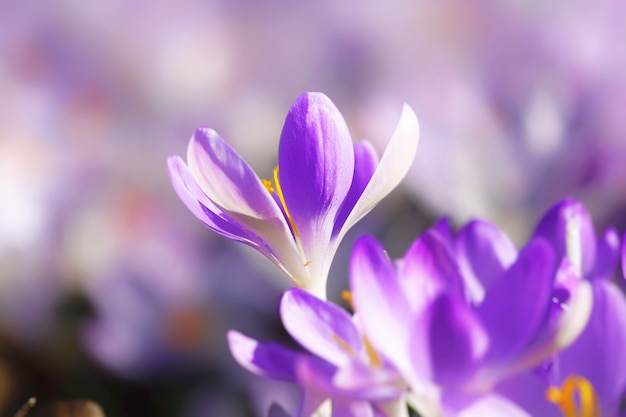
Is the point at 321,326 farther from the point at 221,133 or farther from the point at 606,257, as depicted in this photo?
the point at 221,133

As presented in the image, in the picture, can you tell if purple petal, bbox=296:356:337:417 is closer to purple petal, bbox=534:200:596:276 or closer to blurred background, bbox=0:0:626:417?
purple petal, bbox=534:200:596:276

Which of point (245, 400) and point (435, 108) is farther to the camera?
point (435, 108)

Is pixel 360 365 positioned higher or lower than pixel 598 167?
higher

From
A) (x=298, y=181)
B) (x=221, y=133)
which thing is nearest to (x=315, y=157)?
(x=298, y=181)

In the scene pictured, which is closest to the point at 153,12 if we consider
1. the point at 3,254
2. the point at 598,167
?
the point at 3,254

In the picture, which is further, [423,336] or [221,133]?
[221,133]

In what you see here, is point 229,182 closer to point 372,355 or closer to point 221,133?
point 372,355

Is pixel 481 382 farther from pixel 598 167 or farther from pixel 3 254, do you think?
pixel 3 254
